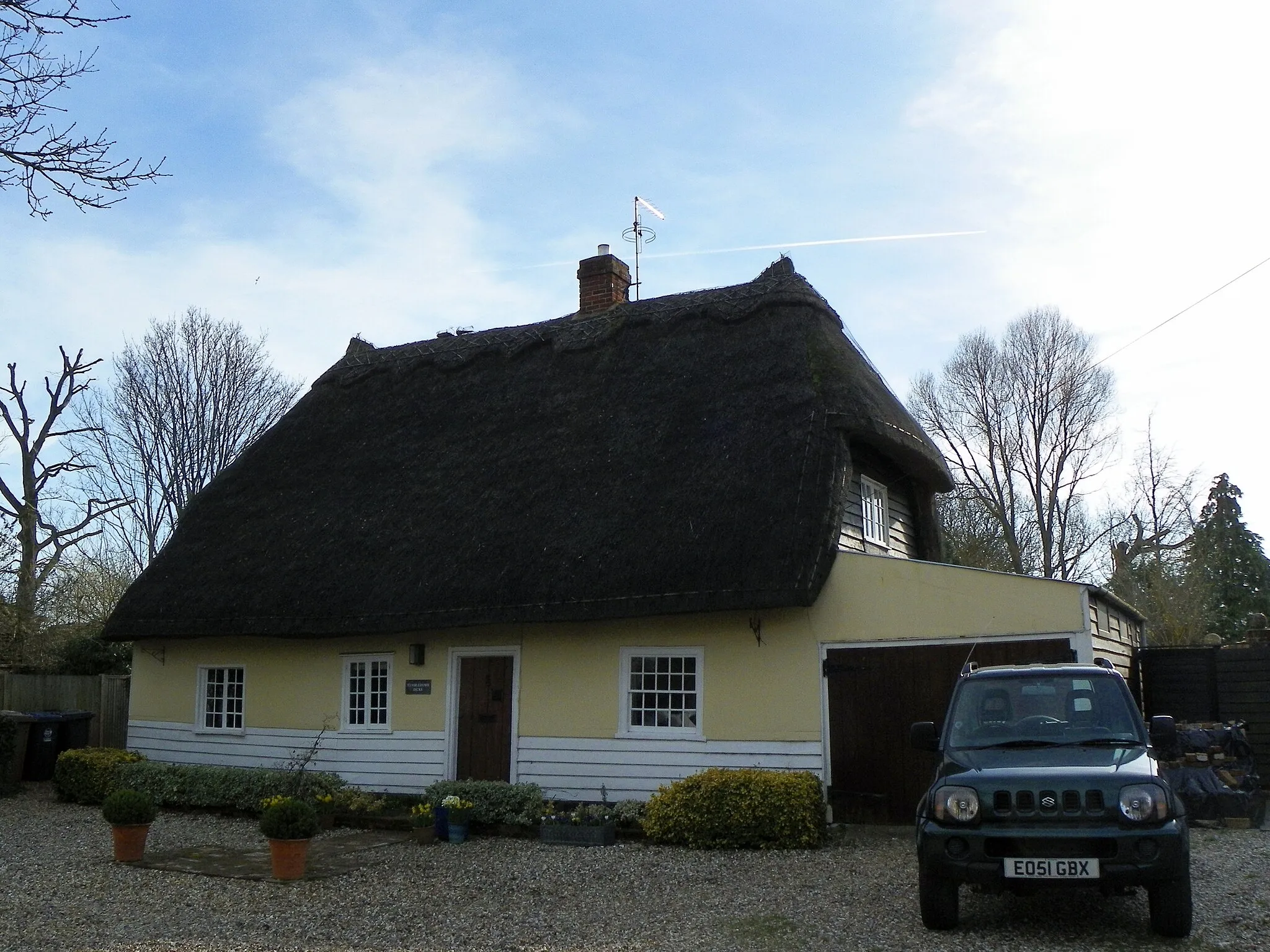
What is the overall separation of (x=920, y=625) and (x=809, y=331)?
4.65 m

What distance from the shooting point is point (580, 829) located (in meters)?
11.4

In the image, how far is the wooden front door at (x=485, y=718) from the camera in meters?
13.5

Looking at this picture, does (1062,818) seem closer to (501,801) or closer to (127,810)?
(501,801)

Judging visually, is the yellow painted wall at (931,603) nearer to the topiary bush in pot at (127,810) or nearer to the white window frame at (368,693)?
the white window frame at (368,693)

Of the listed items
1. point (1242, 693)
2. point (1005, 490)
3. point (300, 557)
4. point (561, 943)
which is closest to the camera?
point (561, 943)

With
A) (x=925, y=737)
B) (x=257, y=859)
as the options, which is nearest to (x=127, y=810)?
(x=257, y=859)

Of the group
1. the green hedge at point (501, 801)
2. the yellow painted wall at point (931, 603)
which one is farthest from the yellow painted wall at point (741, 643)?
the green hedge at point (501, 801)

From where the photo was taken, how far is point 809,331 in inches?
572

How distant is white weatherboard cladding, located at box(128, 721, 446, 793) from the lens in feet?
45.5

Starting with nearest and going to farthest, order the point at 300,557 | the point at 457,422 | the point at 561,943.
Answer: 1. the point at 561,943
2. the point at 300,557
3. the point at 457,422

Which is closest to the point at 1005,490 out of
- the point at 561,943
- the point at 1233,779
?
the point at 1233,779

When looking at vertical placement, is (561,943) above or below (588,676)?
below

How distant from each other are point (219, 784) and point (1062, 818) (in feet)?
36.5

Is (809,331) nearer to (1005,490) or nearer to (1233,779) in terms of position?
(1233,779)
